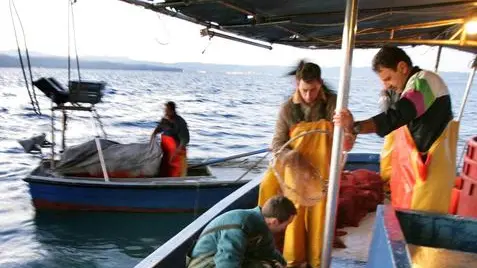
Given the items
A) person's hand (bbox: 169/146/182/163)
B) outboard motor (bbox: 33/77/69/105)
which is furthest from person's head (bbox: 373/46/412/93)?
outboard motor (bbox: 33/77/69/105)

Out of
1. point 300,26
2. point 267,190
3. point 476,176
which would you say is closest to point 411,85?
point 267,190

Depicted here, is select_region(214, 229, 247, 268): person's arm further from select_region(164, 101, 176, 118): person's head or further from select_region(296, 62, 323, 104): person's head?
select_region(164, 101, 176, 118): person's head

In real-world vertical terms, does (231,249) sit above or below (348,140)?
below

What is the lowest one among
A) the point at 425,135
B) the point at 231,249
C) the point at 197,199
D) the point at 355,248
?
the point at 197,199

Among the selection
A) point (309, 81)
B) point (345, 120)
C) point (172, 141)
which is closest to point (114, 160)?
point (172, 141)

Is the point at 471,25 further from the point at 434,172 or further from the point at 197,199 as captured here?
the point at 197,199

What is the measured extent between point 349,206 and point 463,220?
2225mm

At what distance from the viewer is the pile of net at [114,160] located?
9.21 metres

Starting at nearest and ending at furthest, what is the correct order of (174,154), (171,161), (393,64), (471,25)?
(393,64)
(471,25)
(174,154)
(171,161)

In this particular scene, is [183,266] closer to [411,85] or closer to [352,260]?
[352,260]

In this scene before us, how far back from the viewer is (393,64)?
2879 millimetres

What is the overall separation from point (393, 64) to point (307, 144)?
0.79 meters

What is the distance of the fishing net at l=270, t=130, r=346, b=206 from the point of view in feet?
10.2

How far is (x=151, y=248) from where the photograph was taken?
339 inches
